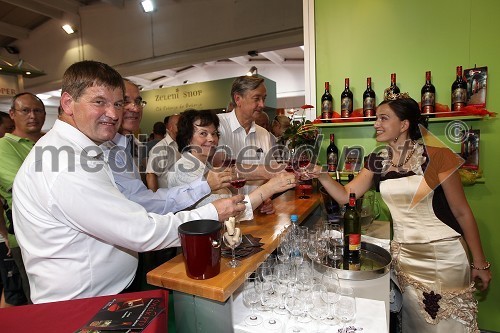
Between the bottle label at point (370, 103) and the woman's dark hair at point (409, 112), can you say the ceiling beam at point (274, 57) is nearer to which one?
the bottle label at point (370, 103)

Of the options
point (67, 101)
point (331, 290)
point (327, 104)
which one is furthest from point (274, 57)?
point (331, 290)

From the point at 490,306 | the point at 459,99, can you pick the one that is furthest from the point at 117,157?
the point at 490,306

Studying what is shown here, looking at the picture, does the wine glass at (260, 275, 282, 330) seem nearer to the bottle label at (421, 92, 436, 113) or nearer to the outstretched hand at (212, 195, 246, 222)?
the outstretched hand at (212, 195, 246, 222)

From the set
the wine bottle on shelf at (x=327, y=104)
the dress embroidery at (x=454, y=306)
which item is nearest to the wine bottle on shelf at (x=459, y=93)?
the wine bottle on shelf at (x=327, y=104)

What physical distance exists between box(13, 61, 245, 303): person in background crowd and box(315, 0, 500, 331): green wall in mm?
2424

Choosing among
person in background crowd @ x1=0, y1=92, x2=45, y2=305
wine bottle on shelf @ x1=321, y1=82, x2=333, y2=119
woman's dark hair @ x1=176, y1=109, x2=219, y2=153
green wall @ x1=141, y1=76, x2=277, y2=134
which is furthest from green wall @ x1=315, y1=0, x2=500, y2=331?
green wall @ x1=141, y1=76, x2=277, y2=134

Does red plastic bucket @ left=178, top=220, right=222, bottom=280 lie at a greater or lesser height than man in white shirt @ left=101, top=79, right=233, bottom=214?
lesser

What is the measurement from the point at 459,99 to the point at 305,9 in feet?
5.86

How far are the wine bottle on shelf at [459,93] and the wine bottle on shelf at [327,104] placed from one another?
1096 millimetres

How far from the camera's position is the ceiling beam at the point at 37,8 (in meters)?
6.12

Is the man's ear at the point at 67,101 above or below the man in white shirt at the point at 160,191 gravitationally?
above

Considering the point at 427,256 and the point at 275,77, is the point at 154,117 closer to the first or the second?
the point at 275,77

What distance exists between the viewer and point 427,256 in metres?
2.05

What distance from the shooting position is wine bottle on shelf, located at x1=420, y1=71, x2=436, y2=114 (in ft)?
9.14
